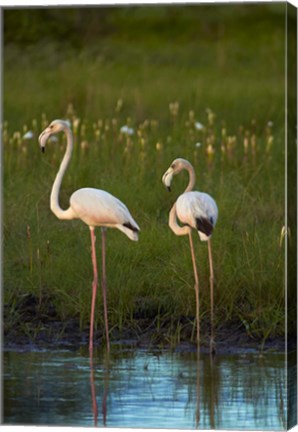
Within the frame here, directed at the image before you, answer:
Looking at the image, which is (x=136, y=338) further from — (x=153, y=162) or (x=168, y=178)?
(x=153, y=162)

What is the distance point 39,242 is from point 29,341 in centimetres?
61

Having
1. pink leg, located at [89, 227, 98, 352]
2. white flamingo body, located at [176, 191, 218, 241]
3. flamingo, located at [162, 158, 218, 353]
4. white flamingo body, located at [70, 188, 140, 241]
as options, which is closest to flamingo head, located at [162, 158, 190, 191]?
flamingo, located at [162, 158, 218, 353]

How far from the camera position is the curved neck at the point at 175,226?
9969mm

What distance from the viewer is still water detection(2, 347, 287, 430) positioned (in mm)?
9297

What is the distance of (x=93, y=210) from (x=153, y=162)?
723 millimetres

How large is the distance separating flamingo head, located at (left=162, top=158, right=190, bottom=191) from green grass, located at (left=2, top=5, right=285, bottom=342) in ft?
0.22

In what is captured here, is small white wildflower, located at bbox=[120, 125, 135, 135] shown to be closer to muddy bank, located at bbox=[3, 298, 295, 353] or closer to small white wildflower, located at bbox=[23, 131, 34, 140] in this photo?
small white wildflower, located at bbox=[23, 131, 34, 140]

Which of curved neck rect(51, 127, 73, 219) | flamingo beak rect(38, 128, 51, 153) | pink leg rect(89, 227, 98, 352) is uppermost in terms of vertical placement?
flamingo beak rect(38, 128, 51, 153)

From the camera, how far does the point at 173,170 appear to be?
1002 cm

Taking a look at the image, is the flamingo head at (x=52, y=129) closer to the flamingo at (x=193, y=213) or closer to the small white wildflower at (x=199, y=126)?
the flamingo at (x=193, y=213)

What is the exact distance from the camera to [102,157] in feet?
36.4

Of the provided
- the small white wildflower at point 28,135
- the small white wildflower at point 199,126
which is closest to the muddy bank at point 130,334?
the small white wildflower at point 28,135

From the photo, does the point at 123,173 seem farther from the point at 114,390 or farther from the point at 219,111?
the point at 114,390

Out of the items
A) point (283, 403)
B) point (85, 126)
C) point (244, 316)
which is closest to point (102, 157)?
point (85, 126)
